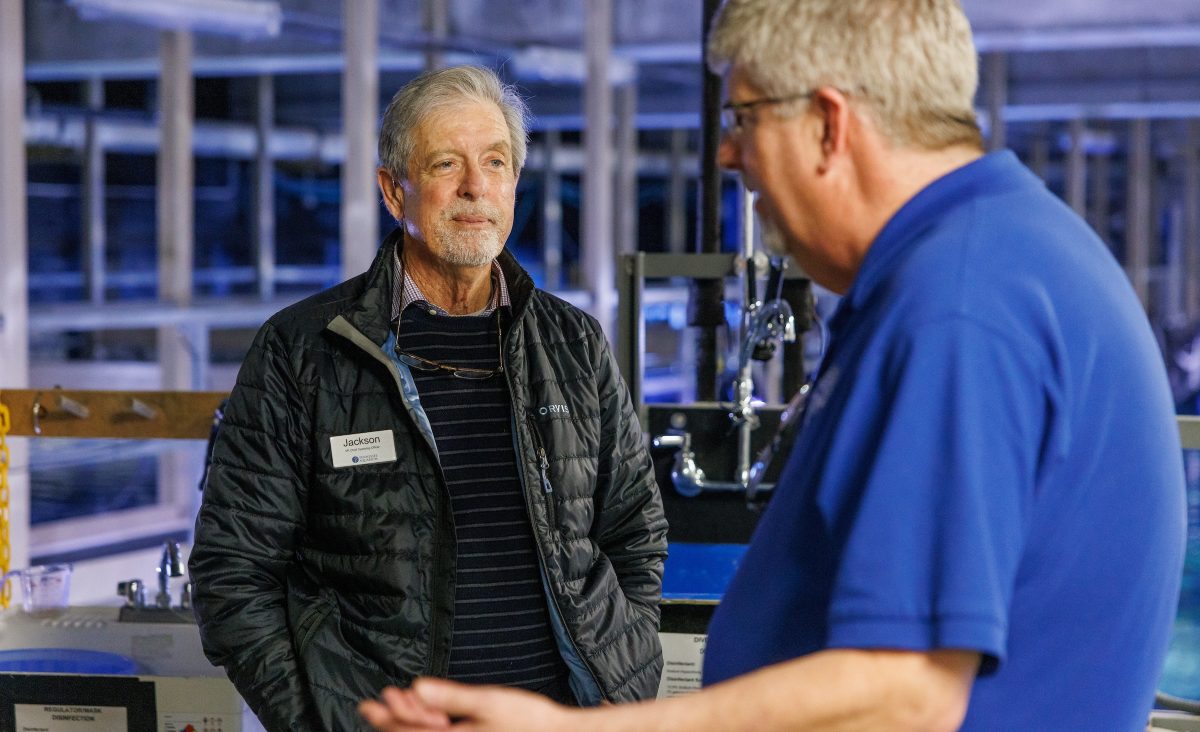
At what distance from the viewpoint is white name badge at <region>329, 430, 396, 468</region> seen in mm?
1885

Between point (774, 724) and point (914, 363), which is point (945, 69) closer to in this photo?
point (914, 363)

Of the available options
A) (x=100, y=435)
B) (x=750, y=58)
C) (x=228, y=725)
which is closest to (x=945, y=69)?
(x=750, y=58)

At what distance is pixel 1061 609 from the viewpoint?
0.90m

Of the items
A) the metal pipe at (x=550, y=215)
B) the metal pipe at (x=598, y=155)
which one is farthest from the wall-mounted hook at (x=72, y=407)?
the metal pipe at (x=550, y=215)

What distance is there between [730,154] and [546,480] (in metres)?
0.97

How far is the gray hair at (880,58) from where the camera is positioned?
36.9 inches

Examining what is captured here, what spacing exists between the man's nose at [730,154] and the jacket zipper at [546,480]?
95 cm

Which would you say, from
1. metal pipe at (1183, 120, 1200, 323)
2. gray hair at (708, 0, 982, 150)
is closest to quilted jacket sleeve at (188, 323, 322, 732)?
gray hair at (708, 0, 982, 150)

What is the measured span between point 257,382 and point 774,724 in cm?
122

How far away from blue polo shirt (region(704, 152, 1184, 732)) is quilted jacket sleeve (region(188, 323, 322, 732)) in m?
1.04

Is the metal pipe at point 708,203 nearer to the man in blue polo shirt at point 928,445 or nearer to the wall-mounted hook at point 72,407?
the wall-mounted hook at point 72,407

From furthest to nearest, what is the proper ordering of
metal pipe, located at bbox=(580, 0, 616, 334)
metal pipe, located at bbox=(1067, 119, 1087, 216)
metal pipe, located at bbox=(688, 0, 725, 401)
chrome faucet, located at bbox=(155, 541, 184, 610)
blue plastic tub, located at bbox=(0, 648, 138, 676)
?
metal pipe, located at bbox=(1067, 119, 1087, 216) → metal pipe, located at bbox=(580, 0, 616, 334) → metal pipe, located at bbox=(688, 0, 725, 401) → chrome faucet, located at bbox=(155, 541, 184, 610) → blue plastic tub, located at bbox=(0, 648, 138, 676)

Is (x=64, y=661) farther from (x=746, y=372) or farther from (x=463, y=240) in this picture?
(x=746, y=372)

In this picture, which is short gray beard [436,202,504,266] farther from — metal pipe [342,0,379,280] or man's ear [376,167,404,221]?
metal pipe [342,0,379,280]
